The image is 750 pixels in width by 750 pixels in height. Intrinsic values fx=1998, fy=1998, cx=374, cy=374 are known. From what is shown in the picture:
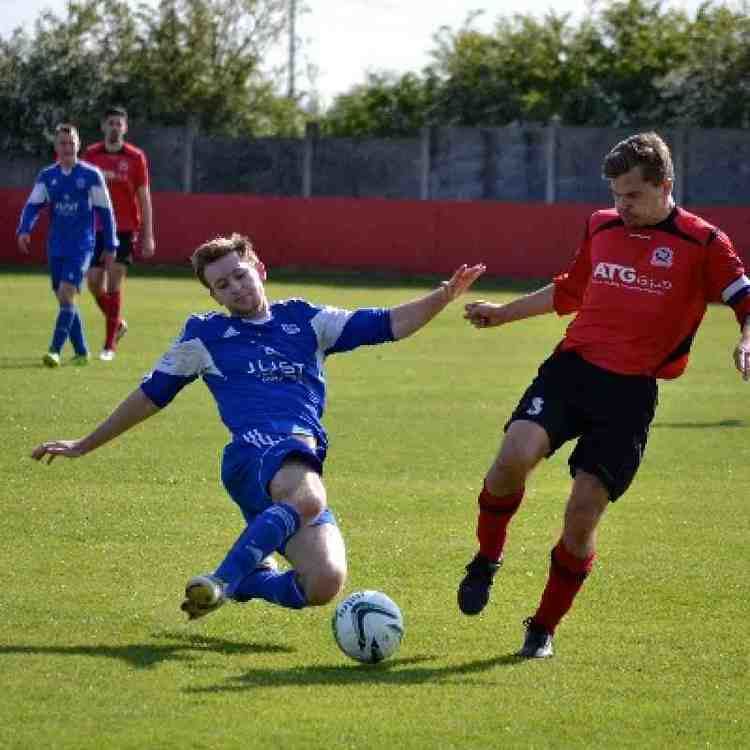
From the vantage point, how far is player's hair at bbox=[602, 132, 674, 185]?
23.6 ft

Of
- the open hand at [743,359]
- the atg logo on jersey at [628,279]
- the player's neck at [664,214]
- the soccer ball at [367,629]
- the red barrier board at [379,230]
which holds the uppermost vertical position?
the player's neck at [664,214]

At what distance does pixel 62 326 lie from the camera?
1792cm

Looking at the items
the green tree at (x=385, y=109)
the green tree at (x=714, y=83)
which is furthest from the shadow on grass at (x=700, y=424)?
the green tree at (x=385, y=109)

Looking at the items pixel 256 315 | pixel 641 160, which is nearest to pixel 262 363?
pixel 256 315

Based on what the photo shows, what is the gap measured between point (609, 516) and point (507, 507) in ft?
10.8

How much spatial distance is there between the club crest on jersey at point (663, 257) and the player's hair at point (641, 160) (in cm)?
26

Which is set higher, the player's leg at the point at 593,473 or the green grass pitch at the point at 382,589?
the player's leg at the point at 593,473

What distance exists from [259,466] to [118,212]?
12.9 metres

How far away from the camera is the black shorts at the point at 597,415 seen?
7215mm

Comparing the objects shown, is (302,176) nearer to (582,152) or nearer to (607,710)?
A: (582,152)

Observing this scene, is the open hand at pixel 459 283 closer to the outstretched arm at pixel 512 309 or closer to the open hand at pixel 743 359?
the outstretched arm at pixel 512 309

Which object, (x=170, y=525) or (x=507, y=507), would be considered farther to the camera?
(x=170, y=525)

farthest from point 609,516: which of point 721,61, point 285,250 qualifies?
point 721,61

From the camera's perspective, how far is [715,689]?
22.1 ft
